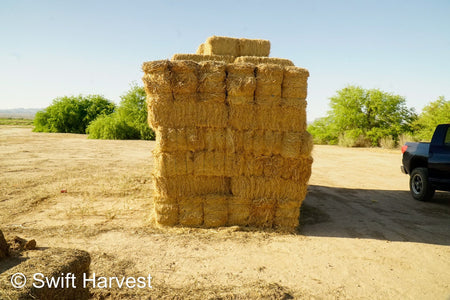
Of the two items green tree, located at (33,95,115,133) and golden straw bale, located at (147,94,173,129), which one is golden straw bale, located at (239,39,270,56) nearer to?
golden straw bale, located at (147,94,173,129)

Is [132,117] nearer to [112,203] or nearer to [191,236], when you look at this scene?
[112,203]

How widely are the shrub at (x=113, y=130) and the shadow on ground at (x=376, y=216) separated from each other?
20.2 metres

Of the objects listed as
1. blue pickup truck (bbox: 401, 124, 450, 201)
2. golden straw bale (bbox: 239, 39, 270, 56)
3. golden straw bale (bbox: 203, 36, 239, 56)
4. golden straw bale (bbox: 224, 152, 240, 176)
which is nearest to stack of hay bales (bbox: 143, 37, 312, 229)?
golden straw bale (bbox: 224, 152, 240, 176)

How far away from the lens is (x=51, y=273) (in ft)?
8.34

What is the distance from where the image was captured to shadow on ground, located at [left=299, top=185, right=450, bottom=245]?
221 inches

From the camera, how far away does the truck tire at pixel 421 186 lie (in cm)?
787

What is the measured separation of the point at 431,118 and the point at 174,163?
24930 millimetres

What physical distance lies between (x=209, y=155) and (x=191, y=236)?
1546 millimetres

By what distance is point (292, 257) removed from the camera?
4598 mm

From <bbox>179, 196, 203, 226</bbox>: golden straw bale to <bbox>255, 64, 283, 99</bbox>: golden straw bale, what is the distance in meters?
2.30

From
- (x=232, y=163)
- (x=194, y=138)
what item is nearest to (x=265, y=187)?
(x=232, y=163)

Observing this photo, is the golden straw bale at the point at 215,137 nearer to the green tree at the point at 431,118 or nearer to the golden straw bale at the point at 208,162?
the golden straw bale at the point at 208,162

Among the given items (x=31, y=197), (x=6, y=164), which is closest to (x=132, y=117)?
(x=6, y=164)

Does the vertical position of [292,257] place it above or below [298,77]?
below
